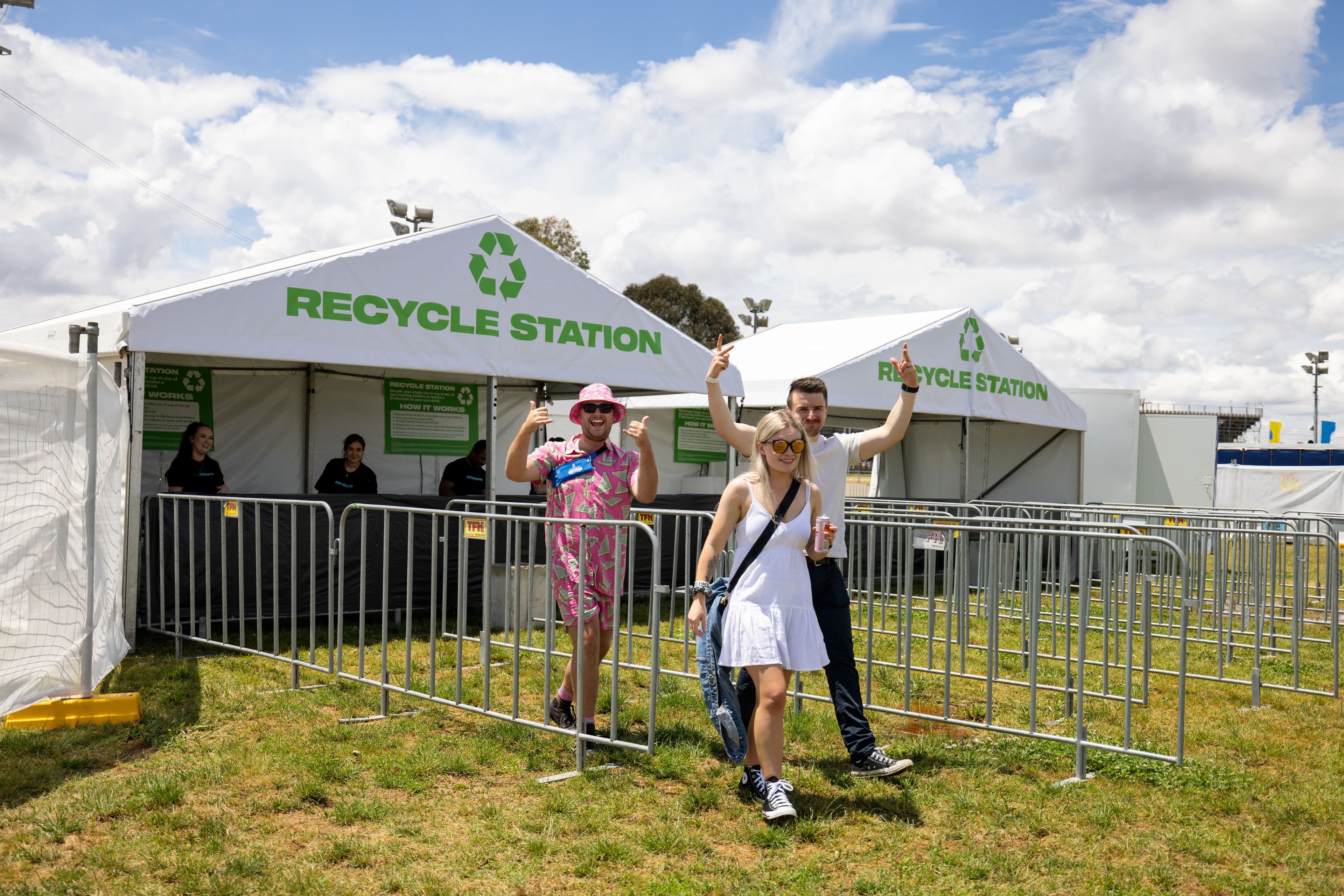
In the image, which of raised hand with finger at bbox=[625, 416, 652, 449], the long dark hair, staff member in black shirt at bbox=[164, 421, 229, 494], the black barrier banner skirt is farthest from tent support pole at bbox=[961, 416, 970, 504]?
raised hand with finger at bbox=[625, 416, 652, 449]

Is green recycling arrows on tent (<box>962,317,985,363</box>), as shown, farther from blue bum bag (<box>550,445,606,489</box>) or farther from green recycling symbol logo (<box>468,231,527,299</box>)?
blue bum bag (<box>550,445,606,489</box>)

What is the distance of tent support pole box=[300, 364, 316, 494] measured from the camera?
11297 millimetres

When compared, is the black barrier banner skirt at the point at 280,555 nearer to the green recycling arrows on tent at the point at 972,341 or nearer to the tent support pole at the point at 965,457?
the tent support pole at the point at 965,457

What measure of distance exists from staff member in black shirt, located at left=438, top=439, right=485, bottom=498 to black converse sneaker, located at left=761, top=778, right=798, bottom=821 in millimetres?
6653

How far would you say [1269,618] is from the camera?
9.86m

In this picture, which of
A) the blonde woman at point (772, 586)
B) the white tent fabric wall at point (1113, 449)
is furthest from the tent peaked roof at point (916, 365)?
the blonde woman at point (772, 586)

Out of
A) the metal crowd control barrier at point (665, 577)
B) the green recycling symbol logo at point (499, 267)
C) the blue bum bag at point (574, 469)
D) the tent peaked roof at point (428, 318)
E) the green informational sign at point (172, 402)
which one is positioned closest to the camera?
the blue bum bag at point (574, 469)

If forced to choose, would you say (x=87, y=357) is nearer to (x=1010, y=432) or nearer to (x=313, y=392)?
(x=313, y=392)

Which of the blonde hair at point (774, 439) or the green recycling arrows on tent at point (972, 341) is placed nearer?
the blonde hair at point (774, 439)

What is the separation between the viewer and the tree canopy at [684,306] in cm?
4256

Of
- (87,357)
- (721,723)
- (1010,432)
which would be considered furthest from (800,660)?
(1010,432)

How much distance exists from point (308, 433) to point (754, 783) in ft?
27.2

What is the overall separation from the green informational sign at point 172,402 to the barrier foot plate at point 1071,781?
29.2 feet

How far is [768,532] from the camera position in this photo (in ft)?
14.2
